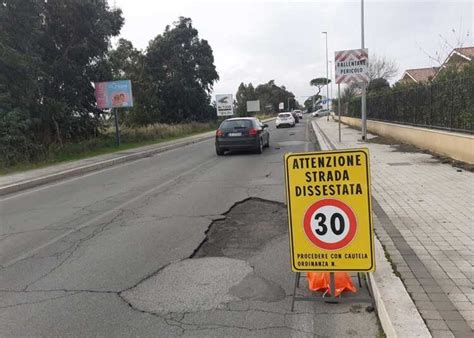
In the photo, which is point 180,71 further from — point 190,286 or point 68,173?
point 190,286

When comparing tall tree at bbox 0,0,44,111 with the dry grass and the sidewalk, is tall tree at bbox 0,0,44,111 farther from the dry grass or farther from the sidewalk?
the sidewalk

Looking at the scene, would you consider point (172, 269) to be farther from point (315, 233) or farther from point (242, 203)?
point (242, 203)

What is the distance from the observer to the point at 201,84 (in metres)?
50.8

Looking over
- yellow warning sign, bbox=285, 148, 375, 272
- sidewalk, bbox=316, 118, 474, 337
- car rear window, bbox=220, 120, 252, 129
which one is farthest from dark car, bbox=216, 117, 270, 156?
yellow warning sign, bbox=285, 148, 375, 272

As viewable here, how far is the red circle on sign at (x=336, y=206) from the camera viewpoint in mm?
3957

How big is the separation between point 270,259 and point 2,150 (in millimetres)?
14155

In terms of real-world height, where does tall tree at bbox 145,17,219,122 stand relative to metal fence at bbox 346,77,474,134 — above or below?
above

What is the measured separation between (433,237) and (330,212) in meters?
2.19

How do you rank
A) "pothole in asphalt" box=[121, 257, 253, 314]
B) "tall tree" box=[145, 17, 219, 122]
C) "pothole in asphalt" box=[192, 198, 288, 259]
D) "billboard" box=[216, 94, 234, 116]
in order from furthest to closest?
1. "billboard" box=[216, 94, 234, 116]
2. "tall tree" box=[145, 17, 219, 122]
3. "pothole in asphalt" box=[192, 198, 288, 259]
4. "pothole in asphalt" box=[121, 257, 253, 314]

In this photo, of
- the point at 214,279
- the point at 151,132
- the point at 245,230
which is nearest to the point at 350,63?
the point at 245,230

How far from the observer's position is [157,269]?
5184 mm

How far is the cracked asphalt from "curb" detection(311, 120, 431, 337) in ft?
0.63

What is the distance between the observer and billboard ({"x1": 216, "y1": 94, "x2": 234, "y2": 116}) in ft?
170

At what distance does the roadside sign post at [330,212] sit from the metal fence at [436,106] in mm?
8995
